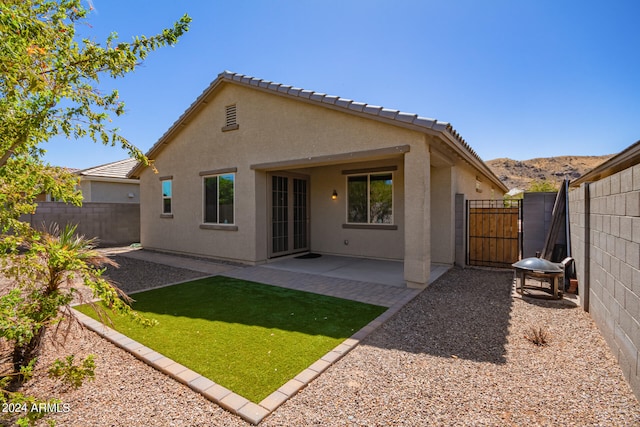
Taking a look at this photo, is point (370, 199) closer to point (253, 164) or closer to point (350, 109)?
point (350, 109)

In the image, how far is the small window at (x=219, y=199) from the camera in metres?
11.0

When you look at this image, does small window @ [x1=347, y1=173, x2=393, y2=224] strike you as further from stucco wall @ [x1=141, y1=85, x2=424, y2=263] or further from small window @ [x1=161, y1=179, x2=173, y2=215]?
small window @ [x1=161, y1=179, x2=173, y2=215]

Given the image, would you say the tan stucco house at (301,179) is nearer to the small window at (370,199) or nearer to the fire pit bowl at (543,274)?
the small window at (370,199)

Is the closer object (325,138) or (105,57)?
(105,57)

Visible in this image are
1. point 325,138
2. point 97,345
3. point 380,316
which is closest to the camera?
point 97,345

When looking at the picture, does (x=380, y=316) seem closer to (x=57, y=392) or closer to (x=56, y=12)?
(x=57, y=392)

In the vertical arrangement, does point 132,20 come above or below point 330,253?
above

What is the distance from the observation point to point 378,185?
10.7m

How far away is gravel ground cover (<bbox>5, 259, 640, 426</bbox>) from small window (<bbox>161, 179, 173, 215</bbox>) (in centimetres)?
948

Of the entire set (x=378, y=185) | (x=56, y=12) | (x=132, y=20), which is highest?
(x=132, y=20)

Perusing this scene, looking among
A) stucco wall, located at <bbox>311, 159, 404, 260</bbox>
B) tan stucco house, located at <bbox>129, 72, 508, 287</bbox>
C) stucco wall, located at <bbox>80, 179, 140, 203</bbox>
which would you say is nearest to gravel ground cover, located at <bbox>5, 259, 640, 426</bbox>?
tan stucco house, located at <bbox>129, 72, 508, 287</bbox>

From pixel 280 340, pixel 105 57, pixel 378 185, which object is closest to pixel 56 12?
pixel 105 57

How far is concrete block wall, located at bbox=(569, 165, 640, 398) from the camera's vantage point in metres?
3.20

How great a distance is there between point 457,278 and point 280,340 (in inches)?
233
